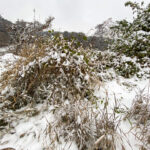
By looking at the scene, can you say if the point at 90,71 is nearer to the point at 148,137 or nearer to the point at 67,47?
the point at 67,47

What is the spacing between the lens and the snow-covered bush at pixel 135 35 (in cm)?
318

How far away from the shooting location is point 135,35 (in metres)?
3.48

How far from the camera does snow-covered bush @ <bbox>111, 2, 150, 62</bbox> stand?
318 cm

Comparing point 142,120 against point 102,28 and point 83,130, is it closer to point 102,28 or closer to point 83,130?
point 83,130

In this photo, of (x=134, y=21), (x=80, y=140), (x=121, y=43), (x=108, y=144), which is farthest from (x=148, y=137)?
(x=134, y=21)

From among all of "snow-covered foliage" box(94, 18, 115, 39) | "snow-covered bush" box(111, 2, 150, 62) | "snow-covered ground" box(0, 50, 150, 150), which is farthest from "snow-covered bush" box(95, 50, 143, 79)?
"snow-covered ground" box(0, 50, 150, 150)

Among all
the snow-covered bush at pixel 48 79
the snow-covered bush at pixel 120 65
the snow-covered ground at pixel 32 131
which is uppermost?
the snow-covered bush at pixel 120 65

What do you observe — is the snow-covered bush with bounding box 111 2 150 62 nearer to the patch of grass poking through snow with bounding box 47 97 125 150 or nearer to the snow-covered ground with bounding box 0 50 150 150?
the snow-covered ground with bounding box 0 50 150 150

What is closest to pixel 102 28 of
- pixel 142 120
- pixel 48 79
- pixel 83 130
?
pixel 48 79

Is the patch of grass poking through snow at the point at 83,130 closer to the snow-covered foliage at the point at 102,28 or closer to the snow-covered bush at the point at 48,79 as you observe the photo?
the snow-covered bush at the point at 48,79

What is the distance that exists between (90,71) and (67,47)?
0.58 meters

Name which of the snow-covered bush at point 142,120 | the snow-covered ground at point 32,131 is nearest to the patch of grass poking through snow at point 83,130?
the snow-covered ground at point 32,131

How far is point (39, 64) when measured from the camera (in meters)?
1.60

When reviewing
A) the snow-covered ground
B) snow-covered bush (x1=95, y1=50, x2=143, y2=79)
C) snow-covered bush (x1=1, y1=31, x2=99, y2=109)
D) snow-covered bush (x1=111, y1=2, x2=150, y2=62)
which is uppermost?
snow-covered bush (x1=111, y1=2, x2=150, y2=62)
